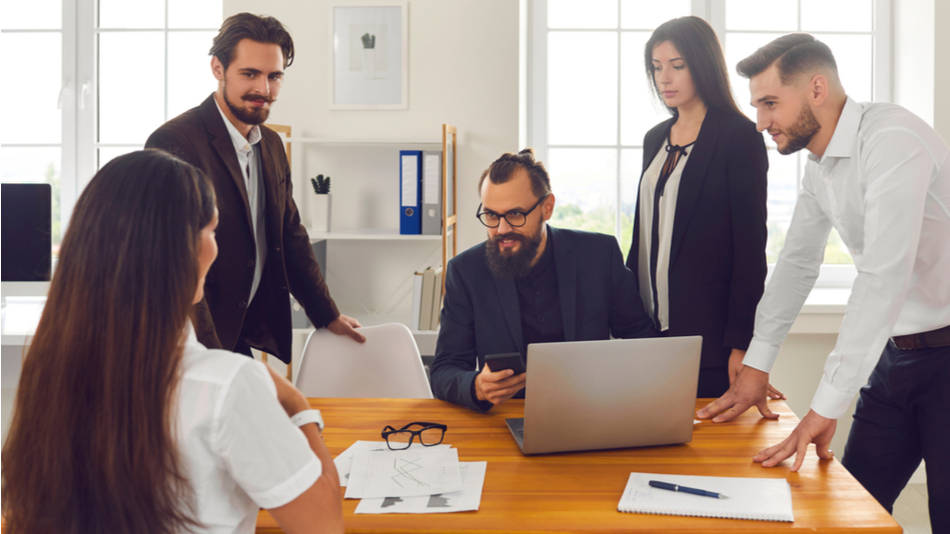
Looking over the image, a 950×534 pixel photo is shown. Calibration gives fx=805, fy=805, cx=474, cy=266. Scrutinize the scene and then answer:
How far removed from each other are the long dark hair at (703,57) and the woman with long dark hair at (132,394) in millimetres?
1580

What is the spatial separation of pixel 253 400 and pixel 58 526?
0.28 meters

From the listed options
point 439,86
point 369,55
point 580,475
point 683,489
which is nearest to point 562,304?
point 580,475

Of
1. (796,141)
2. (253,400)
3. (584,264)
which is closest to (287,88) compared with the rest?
(584,264)

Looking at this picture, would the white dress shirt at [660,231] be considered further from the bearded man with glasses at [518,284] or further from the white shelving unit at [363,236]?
the white shelving unit at [363,236]

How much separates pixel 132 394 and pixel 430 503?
1.85ft

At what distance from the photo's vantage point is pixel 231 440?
1.02 m

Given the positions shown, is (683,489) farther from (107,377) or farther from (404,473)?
(107,377)

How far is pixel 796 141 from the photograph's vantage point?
1.89 metres

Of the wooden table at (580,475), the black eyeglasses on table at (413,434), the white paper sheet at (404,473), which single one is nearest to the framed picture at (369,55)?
the wooden table at (580,475)

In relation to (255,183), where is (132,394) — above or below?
below

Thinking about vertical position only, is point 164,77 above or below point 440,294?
above

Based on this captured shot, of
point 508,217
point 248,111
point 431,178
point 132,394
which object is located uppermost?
point 248,111

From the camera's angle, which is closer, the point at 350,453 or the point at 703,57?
the point at 350,453

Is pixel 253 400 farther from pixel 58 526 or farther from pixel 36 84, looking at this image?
pixel 36 84
